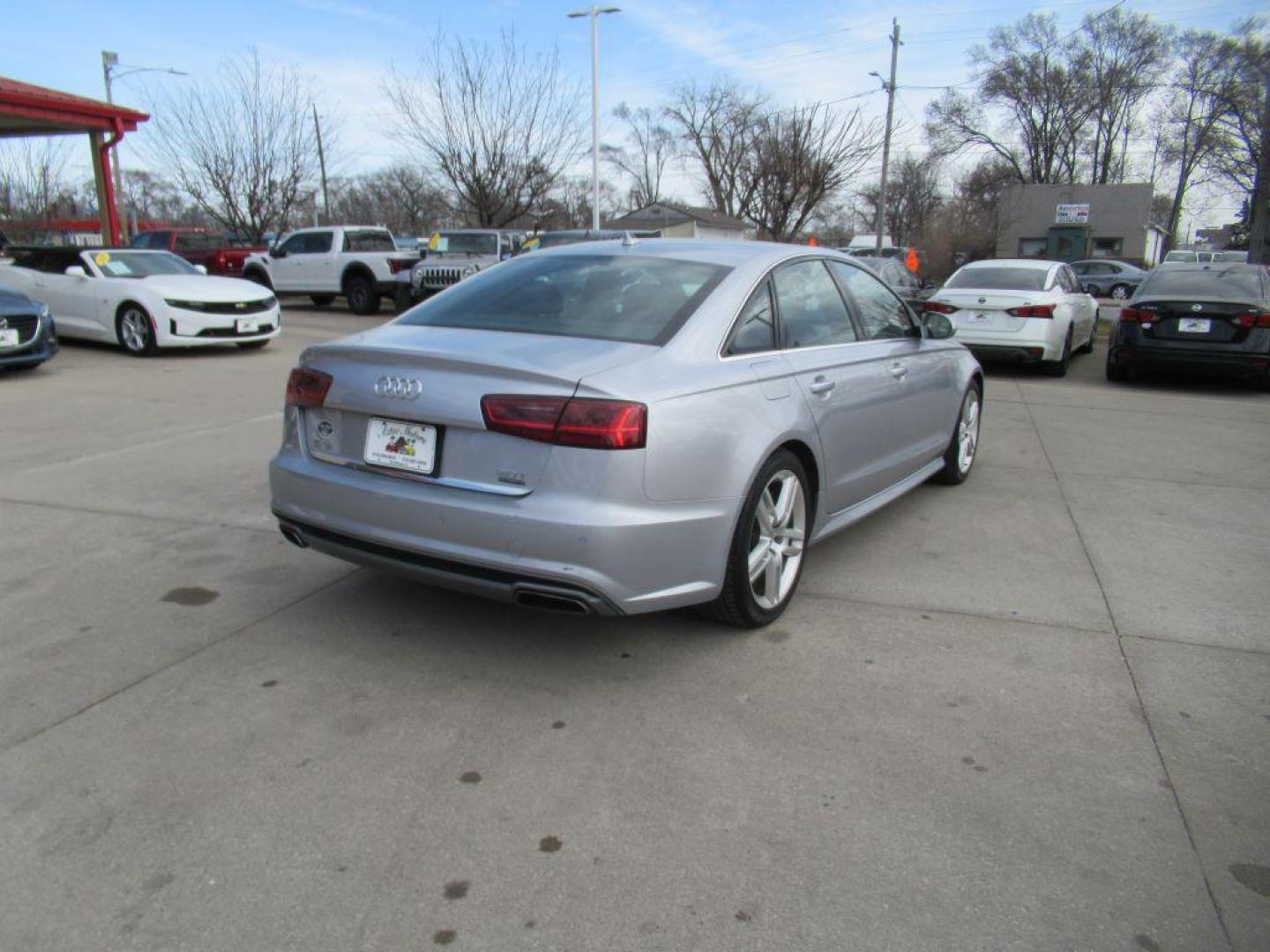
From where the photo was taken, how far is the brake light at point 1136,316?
10656 mm

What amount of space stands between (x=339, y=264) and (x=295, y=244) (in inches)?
56.9

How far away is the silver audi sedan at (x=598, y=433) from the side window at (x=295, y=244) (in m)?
17.1

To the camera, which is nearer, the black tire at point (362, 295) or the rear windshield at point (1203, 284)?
→ the rear windshield at point (1203, 284)

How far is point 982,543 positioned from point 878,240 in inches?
1235

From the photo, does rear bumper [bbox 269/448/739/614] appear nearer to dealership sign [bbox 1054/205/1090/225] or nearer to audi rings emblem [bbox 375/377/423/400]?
audi rings emblem [bbox 375/377/423/400]

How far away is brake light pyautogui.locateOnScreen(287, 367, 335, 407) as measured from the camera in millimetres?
3434

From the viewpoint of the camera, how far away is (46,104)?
1533 centimetres

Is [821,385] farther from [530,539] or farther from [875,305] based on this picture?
[530,539]

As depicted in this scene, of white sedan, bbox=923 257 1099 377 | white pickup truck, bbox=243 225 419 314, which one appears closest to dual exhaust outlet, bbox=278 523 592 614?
white sedan, bbox=923 257 1099 377

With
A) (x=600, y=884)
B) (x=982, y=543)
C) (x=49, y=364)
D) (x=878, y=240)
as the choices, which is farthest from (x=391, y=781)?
(x=878, y=240)

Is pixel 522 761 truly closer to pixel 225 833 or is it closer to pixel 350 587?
pixel 225 833

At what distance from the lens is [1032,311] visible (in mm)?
11227

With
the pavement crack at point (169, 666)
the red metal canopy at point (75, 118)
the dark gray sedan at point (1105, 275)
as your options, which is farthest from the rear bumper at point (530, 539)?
the dark gray sedan at point (1105, 275)

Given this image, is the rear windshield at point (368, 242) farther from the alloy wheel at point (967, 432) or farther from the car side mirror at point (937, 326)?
the car side mirror at point (937, 326)
